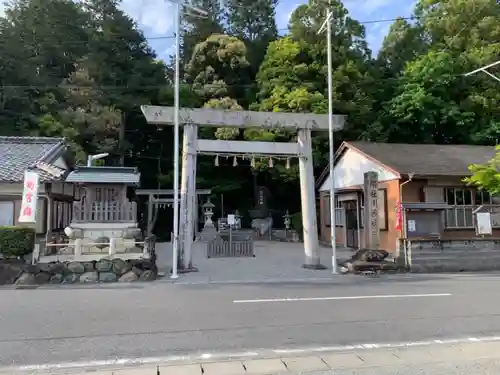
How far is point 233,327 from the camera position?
21.9 feet

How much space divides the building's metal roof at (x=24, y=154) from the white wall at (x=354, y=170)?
14067 mm

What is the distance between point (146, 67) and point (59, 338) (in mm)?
30679

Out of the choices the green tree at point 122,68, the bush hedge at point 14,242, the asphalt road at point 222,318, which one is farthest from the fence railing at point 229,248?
the green tree at point 122,68

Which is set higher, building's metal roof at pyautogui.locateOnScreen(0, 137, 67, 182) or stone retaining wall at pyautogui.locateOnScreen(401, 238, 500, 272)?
building's metal roof at pyautogui.locateOnScreen(0, 137, 67, 182)

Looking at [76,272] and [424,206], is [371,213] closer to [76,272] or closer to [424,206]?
[424,206]

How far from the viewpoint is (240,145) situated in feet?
47.4

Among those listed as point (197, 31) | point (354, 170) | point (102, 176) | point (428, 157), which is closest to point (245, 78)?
point (197, 31)

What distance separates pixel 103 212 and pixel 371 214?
11250 mm

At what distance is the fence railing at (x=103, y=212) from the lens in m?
18.1

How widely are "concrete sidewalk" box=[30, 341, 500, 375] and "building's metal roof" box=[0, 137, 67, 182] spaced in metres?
13.4

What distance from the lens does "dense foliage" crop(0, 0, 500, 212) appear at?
27.6 m

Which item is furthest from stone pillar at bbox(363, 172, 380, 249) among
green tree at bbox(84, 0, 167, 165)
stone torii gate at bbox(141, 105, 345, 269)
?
green tree at bbox(84, 0, 167, 165)

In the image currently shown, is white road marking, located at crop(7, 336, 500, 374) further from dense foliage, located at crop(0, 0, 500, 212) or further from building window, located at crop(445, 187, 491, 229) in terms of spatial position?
dense foliage, located at crop(0, 0, 500, 212)

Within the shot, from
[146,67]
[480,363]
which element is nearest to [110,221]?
[480,363]
